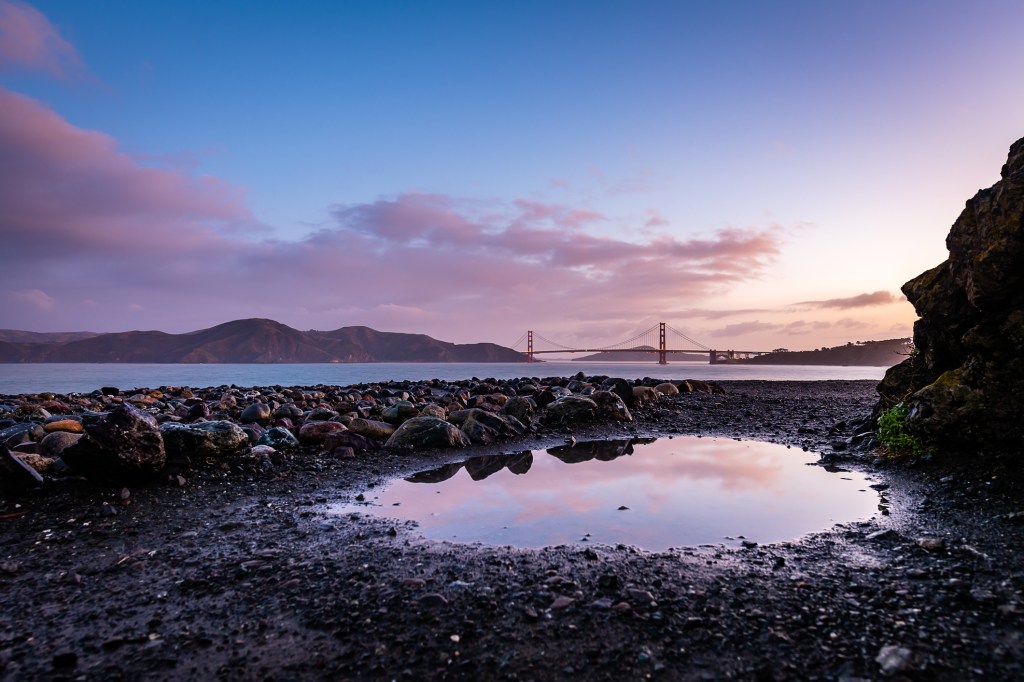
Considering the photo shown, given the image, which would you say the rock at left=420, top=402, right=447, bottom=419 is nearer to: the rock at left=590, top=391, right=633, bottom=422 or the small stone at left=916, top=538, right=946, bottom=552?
the rock at left=590, top=391, right=633, bottom=422

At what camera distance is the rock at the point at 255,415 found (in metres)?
12.2

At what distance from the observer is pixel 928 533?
13.8 ft

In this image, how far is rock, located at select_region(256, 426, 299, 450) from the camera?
8.41m

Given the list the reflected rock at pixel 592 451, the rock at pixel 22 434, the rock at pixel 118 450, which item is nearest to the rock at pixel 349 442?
the rock at pixel 118 450

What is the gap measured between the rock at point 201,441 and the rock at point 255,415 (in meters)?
4.95

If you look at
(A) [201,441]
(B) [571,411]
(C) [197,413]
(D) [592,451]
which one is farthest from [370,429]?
(C) [197,413]

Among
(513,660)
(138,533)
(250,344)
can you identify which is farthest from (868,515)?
(250,344)

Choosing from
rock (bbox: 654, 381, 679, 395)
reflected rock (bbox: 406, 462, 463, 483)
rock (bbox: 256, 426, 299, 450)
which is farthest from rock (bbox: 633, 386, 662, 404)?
rock (bbox: 256, 426, 299, 450)

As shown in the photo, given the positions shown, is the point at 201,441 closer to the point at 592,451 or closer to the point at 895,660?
the point at 592,451

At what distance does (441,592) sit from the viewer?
330 centimetres

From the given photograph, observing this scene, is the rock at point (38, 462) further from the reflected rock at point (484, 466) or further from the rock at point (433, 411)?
the rock at point (433, 411)

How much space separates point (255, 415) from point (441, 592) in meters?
10.7

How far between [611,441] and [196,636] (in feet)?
27.0

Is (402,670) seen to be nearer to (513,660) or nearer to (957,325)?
(513,660)
